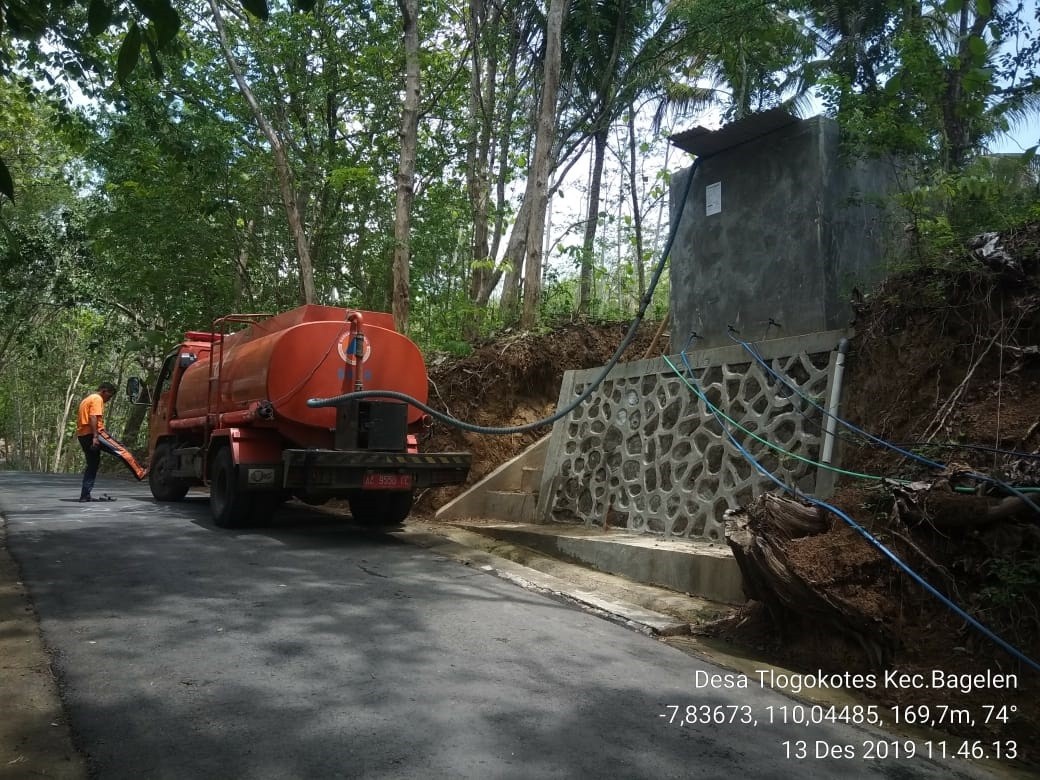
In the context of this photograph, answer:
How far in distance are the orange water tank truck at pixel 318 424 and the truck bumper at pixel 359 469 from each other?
0.04ft

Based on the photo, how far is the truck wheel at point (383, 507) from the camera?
10.2 metres

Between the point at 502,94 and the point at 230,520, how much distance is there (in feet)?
44.6

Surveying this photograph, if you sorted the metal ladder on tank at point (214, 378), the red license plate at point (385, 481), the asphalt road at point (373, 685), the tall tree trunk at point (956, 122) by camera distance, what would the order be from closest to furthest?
the asphalt road at point (373, 685), the red license plate at point (385, 481), the tall tree trunk at point (956, 122), the metal ladder on tank at point (214, 378)

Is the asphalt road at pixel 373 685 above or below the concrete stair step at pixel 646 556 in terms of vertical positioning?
below

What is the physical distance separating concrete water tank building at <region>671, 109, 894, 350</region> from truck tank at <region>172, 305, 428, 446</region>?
11.1 ft

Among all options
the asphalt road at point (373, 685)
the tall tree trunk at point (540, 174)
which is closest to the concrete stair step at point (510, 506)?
the asphalt road at point (373, 685)

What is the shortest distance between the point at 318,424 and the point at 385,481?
1.08 metres

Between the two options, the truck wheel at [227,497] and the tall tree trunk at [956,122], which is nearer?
the truck wheel at [227,497]

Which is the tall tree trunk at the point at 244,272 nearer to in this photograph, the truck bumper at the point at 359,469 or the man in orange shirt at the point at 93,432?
the man in orange shirt at the point at 93,432

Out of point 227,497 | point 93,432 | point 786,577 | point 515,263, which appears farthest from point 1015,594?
point 515,263

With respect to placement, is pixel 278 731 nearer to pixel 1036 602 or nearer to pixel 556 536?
pixel 1036 602

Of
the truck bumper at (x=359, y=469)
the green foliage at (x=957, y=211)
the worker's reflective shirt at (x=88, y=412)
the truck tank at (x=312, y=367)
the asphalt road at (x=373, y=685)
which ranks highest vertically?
the green foliage at (x=957, y=211)

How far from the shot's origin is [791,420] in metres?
7.04

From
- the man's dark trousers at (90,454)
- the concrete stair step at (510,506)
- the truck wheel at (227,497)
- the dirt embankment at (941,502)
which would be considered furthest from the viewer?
the man's dark trousers at (90,454)
